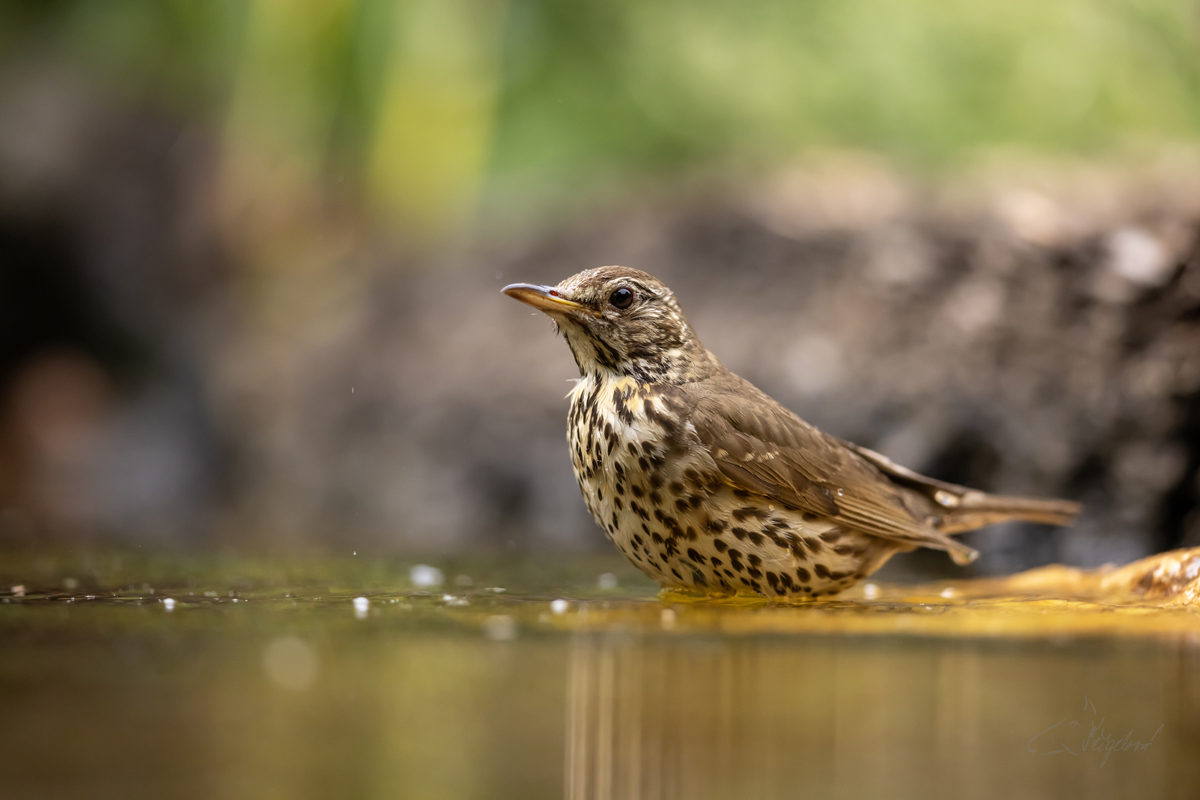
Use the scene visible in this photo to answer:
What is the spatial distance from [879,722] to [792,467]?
5.83 ft

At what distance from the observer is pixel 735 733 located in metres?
1.92

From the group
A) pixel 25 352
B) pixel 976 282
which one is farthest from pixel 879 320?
pixel 25 352

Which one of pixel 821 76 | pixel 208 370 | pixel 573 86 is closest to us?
pixel 208 370

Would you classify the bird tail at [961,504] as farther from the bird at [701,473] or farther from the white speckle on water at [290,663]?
the white speckle on water at [290,663]

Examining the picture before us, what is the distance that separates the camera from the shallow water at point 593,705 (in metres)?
1.75

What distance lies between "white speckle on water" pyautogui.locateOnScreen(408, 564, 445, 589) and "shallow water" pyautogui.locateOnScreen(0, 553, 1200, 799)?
92 centimetres

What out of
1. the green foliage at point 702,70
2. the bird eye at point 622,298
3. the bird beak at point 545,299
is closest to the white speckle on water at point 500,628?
the bird beak at point 545,299

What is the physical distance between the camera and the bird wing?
3.52 metres

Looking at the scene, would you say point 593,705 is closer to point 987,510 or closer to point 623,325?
point 623,325

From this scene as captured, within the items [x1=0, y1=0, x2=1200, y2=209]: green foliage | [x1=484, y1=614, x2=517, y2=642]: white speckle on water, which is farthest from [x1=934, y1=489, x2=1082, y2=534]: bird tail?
[x1=0, y1=0, x2=1200, y2=209]: green foliage

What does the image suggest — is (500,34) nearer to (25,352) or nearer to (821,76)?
(821,76)

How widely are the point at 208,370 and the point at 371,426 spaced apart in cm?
245

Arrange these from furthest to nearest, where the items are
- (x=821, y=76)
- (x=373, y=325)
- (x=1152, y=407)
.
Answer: (x=821, y=76) < (x=373, y=325) < (x=1152, y=407)

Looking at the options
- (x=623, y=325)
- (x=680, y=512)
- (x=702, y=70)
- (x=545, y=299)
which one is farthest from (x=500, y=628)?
(x=702, y=70)
